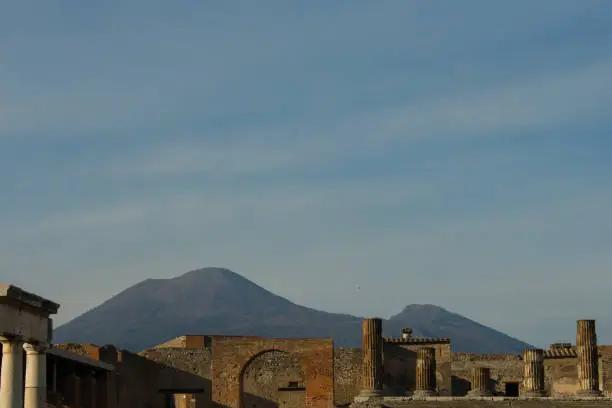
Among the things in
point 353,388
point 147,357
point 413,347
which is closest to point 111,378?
point 147,357

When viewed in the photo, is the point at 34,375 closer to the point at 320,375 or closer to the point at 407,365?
the point at 320,375

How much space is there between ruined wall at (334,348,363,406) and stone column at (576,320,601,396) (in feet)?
30.8

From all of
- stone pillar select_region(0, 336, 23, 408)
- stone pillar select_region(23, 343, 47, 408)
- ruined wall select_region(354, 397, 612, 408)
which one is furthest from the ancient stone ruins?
stone pillar select_region(0, 336, 23, 408)

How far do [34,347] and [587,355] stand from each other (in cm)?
2202

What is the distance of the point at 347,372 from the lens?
45.2 meters

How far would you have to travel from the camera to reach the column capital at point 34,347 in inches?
815

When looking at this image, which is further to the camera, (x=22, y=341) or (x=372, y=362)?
(x=372, y=362)

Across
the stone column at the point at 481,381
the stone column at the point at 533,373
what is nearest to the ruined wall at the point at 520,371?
the stone column at the point at 481,381

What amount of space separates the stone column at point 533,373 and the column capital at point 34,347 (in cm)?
2026

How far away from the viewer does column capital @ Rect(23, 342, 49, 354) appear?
2070 cm

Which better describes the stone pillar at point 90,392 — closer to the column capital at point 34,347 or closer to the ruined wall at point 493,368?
the column capital at point 34,347

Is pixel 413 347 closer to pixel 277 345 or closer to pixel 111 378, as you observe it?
pixel 277 345

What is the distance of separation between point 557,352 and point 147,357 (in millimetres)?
15834

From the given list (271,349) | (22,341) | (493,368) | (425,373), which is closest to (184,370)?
(271,349)
